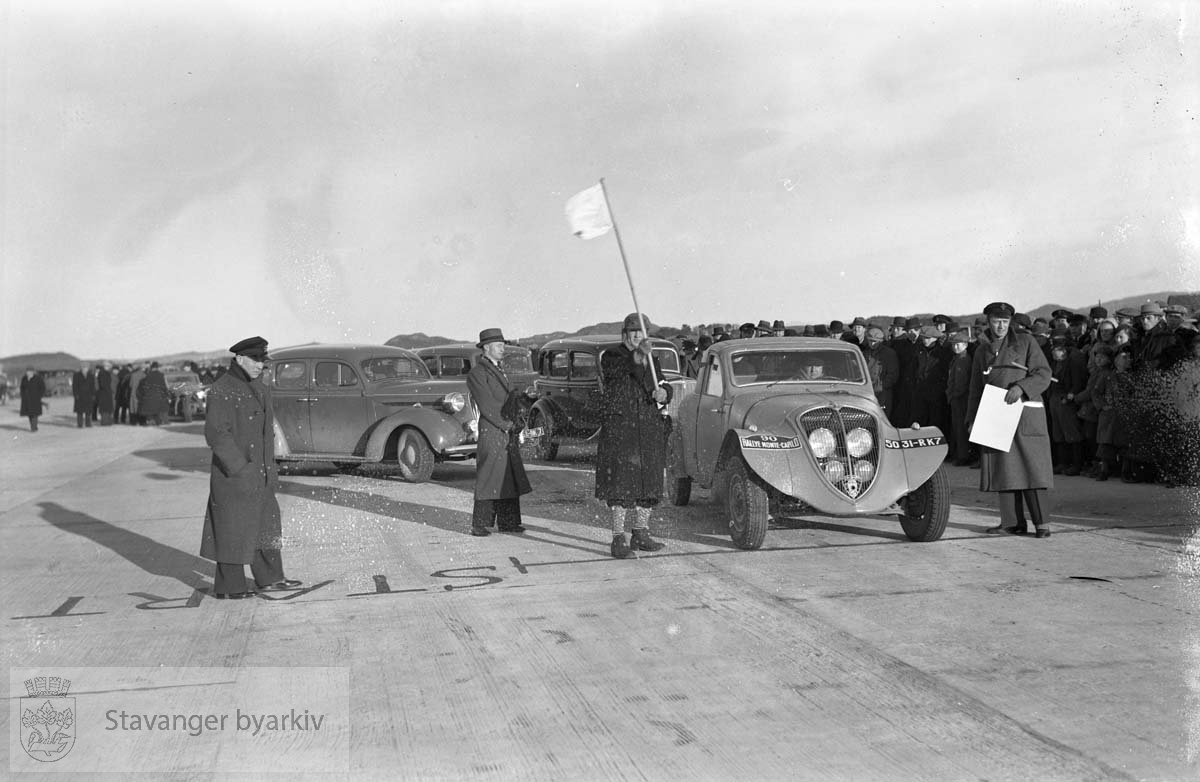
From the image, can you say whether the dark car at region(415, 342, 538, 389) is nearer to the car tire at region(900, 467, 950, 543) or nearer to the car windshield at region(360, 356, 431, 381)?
the car windshield at region(360, 356, 431, 381)

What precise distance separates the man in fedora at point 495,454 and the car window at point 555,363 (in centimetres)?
693

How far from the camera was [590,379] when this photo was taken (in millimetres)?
16578

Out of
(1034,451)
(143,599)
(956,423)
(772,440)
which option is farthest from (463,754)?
(956,423)

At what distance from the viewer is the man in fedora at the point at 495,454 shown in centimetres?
980

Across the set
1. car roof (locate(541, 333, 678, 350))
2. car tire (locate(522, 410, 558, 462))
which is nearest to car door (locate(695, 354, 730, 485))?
car roof (locate(541, 333, 678, 350))

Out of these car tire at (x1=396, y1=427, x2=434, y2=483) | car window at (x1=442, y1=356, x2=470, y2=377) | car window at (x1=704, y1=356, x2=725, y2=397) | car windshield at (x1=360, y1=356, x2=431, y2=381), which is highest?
car window at (x1=442, y1=356, x2=470, y2=377)

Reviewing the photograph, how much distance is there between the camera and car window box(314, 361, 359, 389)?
612 inches

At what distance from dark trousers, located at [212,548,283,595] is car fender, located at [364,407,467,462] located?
6.69 meters

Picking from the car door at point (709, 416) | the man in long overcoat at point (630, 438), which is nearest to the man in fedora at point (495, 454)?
the man in long overcoat at point (630, 438)

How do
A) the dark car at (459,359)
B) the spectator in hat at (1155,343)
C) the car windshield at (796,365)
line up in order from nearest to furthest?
the car windshield at (796,365), the spectator in hat at (1155,343), the dark car at (459,359)

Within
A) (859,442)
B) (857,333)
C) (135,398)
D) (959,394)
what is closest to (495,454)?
(859,442)

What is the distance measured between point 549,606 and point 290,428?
30.8ft

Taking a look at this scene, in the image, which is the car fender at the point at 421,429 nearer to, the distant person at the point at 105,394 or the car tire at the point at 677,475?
the car tire at the point at 677,475

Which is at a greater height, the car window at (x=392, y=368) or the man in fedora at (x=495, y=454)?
the car window at (x=392, y=368)
